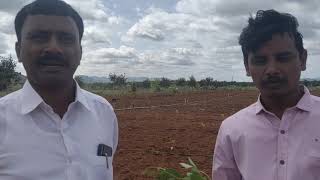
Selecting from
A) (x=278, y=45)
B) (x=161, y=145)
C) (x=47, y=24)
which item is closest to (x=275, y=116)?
(x=278, y=45)

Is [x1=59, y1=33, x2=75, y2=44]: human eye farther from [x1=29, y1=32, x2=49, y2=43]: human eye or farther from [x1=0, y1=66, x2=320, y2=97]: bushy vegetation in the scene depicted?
[x1=0, y1=66, x2=320, y2=97]: bushy vegetation

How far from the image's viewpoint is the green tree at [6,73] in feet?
93.5

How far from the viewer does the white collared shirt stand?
1.58 m

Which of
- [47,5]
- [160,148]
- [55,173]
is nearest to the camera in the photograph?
[55,173]

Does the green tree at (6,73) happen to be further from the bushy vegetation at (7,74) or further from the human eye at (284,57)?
the human eye at (284,57)

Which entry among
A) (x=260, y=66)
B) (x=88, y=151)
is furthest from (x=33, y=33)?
(x=260, y=66)

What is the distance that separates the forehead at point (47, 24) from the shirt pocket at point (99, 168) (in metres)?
0.51

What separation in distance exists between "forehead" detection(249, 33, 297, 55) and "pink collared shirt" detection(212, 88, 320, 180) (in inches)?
8.3

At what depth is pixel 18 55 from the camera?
174cm

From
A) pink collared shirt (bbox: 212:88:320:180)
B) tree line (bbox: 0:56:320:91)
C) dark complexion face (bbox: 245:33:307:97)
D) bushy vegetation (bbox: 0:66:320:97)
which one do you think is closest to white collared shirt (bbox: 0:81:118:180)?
pink collared shirt (bbox: 212:88:320:180)

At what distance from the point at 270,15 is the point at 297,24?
0.45ft

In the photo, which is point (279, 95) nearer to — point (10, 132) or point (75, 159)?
point (75, 159)

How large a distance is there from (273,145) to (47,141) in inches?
35.6

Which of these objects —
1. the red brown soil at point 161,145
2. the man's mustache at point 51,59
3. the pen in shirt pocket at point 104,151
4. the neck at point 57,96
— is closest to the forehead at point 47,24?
the man's mustache at point 51,59
